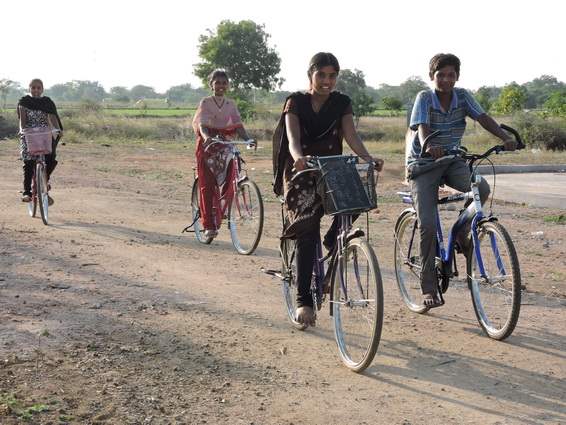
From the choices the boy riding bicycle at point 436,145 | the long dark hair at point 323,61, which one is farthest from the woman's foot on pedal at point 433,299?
the long dark hair at point 323,61

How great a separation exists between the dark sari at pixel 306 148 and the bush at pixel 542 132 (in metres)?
28.3

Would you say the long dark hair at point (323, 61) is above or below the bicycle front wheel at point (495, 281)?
above

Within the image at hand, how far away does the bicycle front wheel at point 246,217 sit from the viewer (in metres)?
8.45

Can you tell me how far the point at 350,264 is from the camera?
4855mm

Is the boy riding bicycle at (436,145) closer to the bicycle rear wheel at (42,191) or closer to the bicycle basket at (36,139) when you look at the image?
the bicycle rear wheel at (42,191)

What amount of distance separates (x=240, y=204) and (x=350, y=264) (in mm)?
4029

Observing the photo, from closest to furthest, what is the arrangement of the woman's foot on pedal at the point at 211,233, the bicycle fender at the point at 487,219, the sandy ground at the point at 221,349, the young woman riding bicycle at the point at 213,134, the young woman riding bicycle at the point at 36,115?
the sandy ground at the point at 221,349
the bicycle fender at the point at 487,219
the young woman riding bicycle at the point at 213,134
the woman's foot on pedal at the point at 211,233
the young woman riding bicycle at the point at 36,115

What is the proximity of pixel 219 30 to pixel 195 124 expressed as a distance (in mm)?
56544

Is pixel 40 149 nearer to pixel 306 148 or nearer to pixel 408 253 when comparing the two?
pixel 408 253

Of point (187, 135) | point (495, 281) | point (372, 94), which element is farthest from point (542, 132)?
point (372, 94)

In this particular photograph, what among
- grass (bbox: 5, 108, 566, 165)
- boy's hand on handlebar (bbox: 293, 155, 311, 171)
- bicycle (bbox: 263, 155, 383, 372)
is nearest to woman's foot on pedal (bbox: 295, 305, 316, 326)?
bicycle (bbox: 263, 155, 383, 372)

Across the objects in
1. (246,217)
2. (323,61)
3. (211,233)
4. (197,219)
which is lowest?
(211,233)

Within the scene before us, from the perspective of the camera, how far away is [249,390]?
4.44 metres

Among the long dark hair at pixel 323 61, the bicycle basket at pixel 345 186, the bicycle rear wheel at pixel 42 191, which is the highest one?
the long dark hair at pixel 323 61
